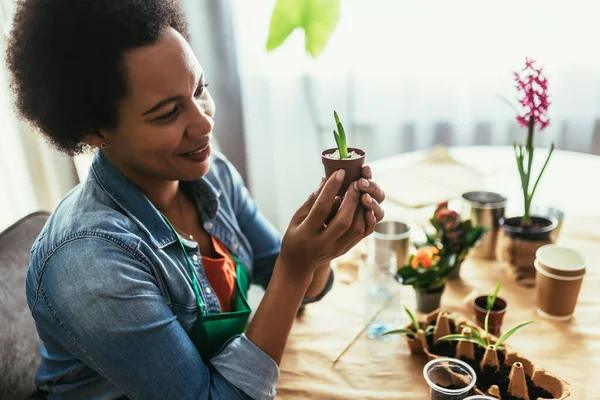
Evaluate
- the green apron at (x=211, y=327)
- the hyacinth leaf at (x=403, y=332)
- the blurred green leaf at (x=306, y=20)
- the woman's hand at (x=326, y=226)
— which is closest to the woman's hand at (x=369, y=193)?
the woman's hand at (x=326, y=226)

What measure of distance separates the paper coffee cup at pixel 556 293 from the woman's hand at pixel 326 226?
14.6 inches

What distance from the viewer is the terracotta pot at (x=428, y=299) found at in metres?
1.02

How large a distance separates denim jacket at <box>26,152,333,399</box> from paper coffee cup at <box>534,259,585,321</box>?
1.71 feet

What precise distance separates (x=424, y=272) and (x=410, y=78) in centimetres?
114

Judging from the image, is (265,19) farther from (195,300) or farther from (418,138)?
(195,300)

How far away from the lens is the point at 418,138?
2082 millimetres

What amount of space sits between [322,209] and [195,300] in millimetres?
292

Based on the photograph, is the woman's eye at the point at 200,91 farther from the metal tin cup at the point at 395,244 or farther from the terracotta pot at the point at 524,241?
the terracotta pot at the point at 524,241

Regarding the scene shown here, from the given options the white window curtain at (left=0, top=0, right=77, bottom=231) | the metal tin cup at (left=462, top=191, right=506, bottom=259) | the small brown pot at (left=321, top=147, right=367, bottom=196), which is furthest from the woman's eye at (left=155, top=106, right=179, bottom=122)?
the white window curtain at (left=0, top=0, right=77, bottom=231)

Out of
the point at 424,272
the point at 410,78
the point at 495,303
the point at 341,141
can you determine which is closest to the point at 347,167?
the point at 341,141

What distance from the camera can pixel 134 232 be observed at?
34.9 inches

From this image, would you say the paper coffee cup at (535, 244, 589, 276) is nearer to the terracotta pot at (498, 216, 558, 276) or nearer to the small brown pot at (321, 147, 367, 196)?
the terracotta pot at (498, 216, 558, 276)

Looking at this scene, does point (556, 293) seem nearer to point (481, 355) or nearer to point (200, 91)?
point (481, 355)

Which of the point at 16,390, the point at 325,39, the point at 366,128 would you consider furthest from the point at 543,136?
the point at 16,390
